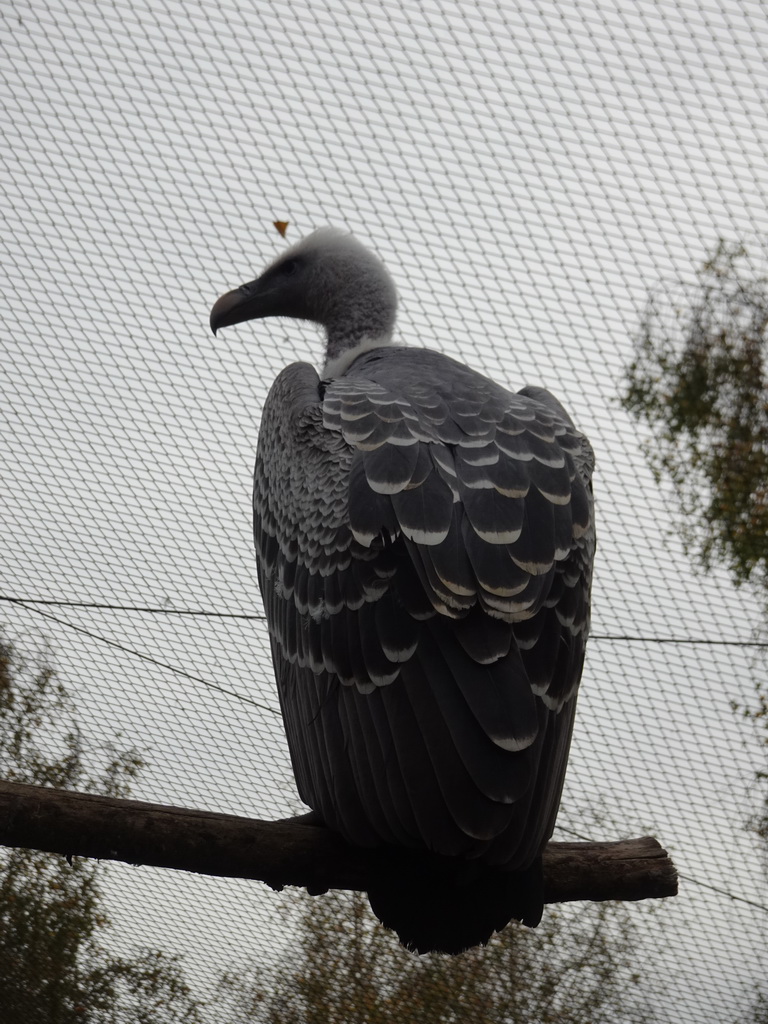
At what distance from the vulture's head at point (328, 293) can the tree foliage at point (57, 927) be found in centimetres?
233

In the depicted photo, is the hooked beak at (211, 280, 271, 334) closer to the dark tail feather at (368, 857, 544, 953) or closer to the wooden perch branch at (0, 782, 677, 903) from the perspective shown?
the wooden perch branch at (0, 782, 677, 903)

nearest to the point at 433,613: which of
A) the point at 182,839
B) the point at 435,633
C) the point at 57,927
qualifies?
the point at 435,633

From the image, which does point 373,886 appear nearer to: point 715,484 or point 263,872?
point 263,872

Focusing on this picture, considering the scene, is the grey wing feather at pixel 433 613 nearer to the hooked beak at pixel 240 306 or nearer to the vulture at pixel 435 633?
the vulture at pixel 435 633

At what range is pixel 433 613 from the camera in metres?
2.14

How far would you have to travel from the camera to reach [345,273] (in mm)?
4195

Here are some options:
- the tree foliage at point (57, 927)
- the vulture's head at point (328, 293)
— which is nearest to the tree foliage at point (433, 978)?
the tree foliage at point (57, 927)

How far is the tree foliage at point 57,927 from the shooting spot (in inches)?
205

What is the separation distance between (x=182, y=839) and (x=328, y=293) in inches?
96.9

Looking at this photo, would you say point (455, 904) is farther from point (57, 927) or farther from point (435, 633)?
point (57, 927)

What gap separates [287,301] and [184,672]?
2209 millimetres

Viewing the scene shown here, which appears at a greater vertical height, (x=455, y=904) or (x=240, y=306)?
(x=240, y=306)

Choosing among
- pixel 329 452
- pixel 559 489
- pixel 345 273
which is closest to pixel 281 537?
pixel 329 452

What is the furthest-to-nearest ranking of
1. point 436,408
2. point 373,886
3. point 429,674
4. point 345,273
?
point 345,273 → point 436,408 → point 373,886 → point 429,674
